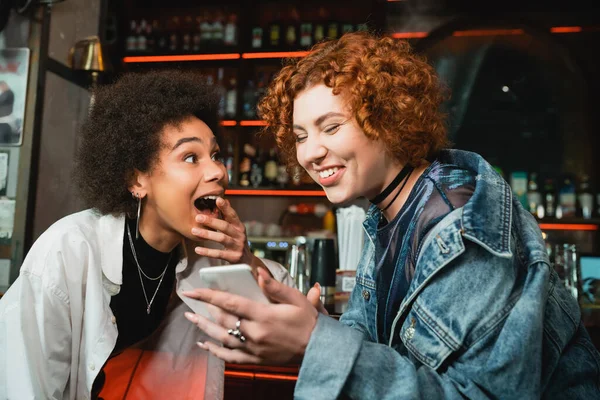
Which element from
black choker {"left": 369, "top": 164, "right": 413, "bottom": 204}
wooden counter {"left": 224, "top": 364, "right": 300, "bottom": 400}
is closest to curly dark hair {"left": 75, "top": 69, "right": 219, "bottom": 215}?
wooden counter {"left": 224, "top": 364, "right": 300, "bottom": 400}

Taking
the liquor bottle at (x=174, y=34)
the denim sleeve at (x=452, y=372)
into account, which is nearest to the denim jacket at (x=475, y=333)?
the denim sleeve at (x=452, y=372)

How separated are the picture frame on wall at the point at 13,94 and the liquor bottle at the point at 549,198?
3.57 m

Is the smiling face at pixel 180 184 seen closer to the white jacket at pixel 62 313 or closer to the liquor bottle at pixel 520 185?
the white jacket at pixel 62 313

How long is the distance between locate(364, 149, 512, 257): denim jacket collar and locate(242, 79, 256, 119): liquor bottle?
11.4 feet

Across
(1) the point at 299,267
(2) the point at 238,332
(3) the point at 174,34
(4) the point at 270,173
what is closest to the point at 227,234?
(2) the point at 238,332

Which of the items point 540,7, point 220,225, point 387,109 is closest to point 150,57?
point 540,7

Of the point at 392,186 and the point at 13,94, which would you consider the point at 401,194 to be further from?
the point at 13,94

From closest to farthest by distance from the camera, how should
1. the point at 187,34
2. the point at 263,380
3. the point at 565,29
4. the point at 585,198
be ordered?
the point at 263,380 < the point at 585,198 < the point at 565,29 < the point at 187,34

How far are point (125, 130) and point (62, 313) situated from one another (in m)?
0.60

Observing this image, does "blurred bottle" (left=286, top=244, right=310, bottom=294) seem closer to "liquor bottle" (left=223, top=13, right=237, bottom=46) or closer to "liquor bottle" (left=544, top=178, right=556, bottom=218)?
"liquor bottle" (left=544, top=178, right=556, bottom=218)

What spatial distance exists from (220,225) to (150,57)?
353cm

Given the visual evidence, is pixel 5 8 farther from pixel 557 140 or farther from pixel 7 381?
pixel 557 140

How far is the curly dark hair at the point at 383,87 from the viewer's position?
121 cm

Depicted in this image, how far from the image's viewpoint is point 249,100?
449cm
